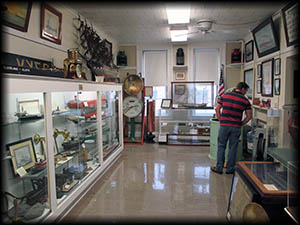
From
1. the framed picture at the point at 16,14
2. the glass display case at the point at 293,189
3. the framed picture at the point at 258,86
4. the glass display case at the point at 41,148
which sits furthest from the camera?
the framed picture at the point at 258,86

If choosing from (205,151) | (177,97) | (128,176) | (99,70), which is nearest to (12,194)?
(128,176)

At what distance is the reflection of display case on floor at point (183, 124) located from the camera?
18.5ft

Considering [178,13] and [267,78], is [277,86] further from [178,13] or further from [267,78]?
[178,13]

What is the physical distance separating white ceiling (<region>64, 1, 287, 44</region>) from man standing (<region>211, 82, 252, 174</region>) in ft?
4.18

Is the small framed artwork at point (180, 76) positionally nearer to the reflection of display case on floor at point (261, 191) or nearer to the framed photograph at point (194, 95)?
the framed photograph at point (194, 95)

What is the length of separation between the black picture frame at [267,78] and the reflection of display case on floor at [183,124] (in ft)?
6.04

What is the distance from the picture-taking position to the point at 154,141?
588cm

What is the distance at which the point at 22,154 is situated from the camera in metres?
2.03

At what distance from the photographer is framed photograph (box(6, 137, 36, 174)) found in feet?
6.28

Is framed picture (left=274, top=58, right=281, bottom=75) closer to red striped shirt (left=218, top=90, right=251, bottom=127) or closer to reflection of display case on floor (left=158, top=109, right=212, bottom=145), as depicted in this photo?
red striped shirt (left=218, top=90, right=251, bottom=127)

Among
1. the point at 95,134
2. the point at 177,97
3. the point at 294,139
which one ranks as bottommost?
the point at 95,134

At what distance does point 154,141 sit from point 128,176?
2416 millimetres

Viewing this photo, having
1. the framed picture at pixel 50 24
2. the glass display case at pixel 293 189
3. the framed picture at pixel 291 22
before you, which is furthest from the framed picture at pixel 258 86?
the framed picture at pixel 50 24

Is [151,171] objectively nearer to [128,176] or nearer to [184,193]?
[128,176]
